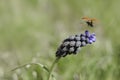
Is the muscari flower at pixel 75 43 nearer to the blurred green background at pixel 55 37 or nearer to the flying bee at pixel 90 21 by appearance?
the flying bee at pixel 90 21

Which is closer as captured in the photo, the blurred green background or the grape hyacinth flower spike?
the grape hyacinth flower spike

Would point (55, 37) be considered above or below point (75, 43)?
above

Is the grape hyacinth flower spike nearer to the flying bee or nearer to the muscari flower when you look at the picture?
the muscari flower

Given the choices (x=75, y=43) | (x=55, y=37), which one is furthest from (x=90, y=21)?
(x=55, y=37)

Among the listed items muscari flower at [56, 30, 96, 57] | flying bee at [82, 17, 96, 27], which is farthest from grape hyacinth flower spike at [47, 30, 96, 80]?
flying bee at [82, 17, 96, 27]

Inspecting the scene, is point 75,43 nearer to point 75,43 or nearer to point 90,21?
point 75,43

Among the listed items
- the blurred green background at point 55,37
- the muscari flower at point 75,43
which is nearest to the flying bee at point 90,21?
the muscari flower at point 75,43

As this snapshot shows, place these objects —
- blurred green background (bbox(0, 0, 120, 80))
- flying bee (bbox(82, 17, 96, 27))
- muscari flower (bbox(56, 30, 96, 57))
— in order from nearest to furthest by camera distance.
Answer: muscari flower (bbox(56, 30, 96, 57)), flying bee (bbox(82, 17, 96, 27)), blurred green background (bbox(0, 0, 120, 80))

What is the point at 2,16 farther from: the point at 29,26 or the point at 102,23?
the point at 102,23

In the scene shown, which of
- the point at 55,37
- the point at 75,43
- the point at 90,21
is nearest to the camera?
the point at 75,43
